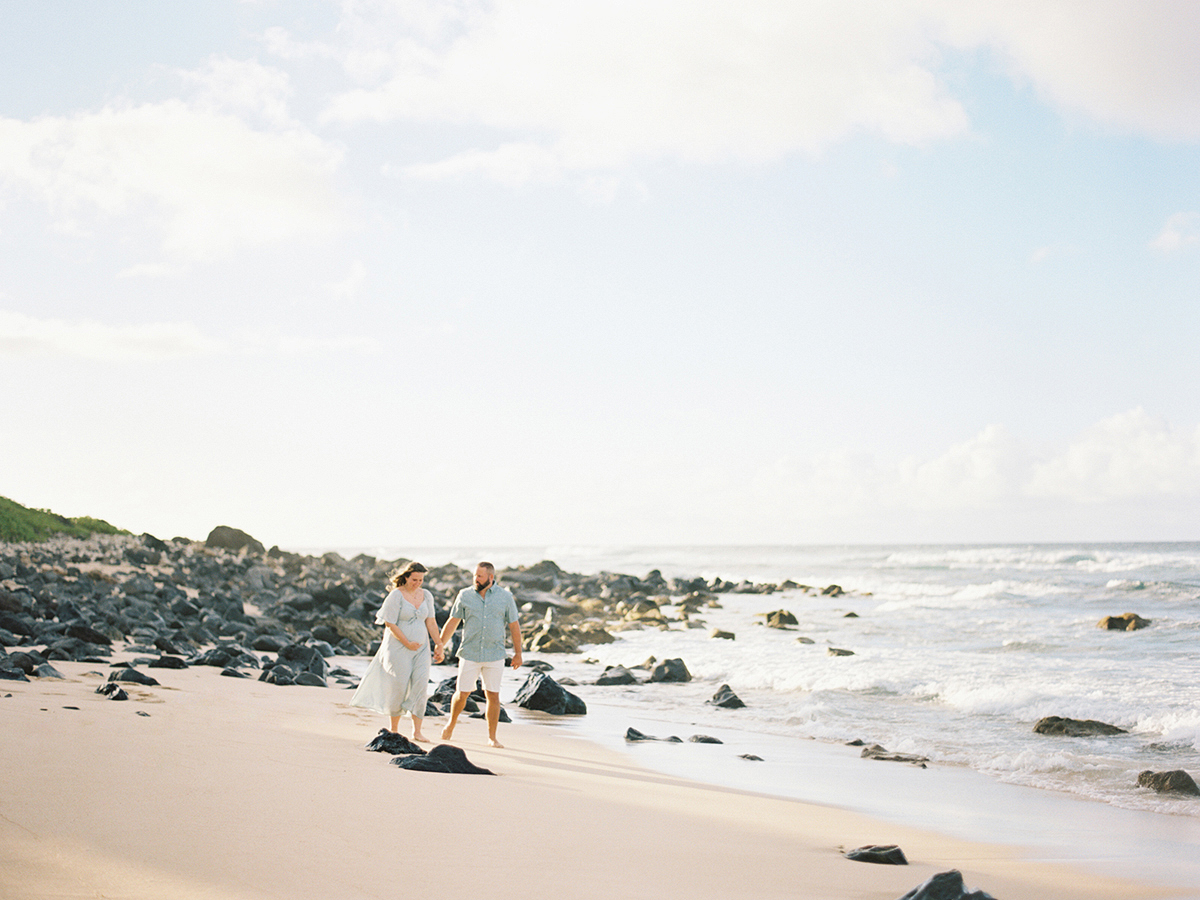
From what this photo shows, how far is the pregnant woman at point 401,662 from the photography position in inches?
335

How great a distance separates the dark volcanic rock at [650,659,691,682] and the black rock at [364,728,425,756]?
802cm

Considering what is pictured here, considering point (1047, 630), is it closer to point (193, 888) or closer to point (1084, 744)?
point (1084, 744)

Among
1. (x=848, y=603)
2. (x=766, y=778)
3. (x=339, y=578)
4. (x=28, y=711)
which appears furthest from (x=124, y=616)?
(x=848, y=603)

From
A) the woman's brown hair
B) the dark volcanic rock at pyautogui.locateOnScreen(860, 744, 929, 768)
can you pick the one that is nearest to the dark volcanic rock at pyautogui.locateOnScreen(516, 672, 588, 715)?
the woman's brown hair

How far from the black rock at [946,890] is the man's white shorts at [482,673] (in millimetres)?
5561

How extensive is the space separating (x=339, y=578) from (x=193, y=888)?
30341 mm

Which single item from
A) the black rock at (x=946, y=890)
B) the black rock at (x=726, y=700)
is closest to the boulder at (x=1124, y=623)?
the black rock at (x=726, y=700)

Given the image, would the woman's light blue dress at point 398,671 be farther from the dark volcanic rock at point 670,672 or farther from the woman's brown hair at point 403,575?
the dark volcanic rock at point 670,672

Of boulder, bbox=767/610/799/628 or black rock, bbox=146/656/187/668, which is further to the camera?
boulder, bbox=767/610/799/628

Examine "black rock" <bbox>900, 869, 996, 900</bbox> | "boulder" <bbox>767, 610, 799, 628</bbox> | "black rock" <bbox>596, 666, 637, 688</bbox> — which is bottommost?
"boulder" <bbox>767, 610, 799, 628</bbox>

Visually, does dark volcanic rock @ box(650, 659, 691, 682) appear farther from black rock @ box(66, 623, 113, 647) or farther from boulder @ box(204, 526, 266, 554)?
boulder @ box(204, 526, 266, 554)

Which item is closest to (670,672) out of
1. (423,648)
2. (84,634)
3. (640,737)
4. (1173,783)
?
(640,737)

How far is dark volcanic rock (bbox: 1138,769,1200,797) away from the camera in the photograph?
778cm

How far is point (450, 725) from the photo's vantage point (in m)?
8.81
